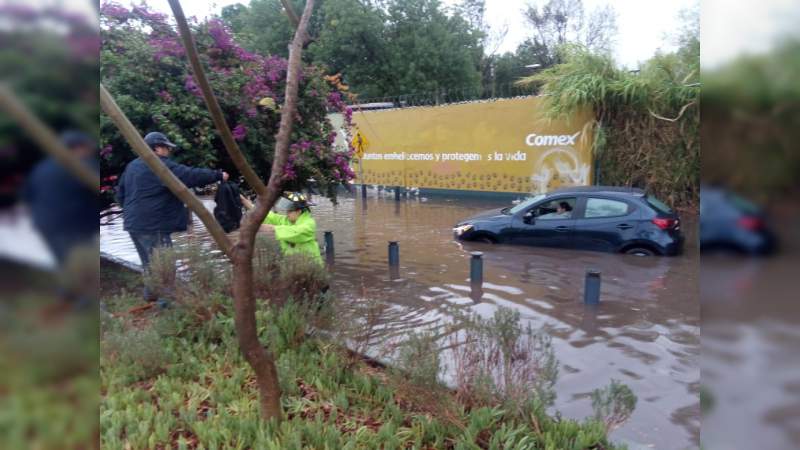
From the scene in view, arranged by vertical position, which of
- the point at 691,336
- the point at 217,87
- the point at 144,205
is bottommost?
the point at 691,336

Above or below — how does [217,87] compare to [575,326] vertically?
above

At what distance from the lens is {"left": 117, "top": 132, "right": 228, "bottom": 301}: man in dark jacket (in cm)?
568

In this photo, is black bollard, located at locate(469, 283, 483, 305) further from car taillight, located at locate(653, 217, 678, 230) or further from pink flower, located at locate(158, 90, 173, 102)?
pink flower, located at locate(158, 90, 173, 102)

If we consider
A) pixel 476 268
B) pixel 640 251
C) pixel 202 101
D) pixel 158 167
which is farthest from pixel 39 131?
pixel 640 251

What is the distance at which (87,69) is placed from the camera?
0.94 metres

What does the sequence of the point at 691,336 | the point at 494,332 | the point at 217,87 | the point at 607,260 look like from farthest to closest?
the point at 607,260 → the point at 217,87 → the point at 691,336 → the point at 494,332

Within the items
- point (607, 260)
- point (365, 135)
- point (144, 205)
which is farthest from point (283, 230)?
point (365, 135)

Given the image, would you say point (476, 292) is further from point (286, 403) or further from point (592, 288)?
point (286, 403)

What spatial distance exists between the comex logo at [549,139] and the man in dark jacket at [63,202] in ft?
51.2

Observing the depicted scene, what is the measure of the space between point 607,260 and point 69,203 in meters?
8.94

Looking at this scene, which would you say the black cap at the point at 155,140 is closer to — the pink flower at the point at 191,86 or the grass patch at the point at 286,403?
the pink flower at the point at 191,86

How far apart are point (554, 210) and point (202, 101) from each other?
5.85m

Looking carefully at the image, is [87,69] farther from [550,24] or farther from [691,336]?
[550,24]

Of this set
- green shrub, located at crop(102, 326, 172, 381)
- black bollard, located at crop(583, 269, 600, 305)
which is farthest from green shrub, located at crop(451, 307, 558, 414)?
black bollard, located at crop(583, 269, 600, 305)
